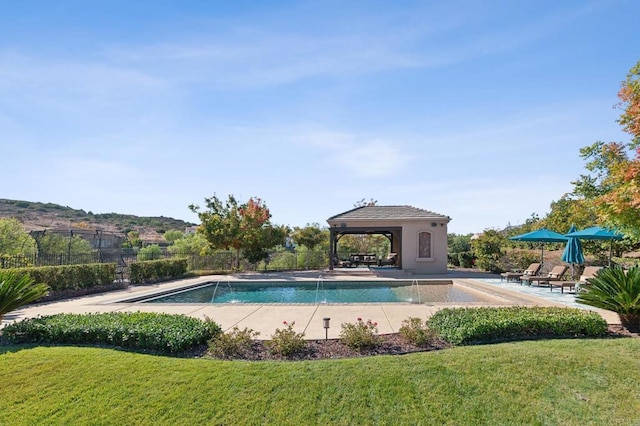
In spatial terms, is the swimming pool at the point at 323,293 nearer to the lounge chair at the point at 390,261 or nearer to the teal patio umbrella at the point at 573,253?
the teal patio umbrella at the point at 573,253

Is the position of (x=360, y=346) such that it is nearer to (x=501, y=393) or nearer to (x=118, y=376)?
(x=501, y=393)

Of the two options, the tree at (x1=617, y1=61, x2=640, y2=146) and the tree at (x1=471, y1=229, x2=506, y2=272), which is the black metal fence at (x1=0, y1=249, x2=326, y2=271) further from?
the tree at (x1=617, y1=61, x2=640, y2=146)

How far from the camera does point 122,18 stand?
953 cm

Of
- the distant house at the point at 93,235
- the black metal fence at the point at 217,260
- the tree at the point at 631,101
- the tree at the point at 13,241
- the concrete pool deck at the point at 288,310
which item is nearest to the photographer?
the tree at the point at 631,101

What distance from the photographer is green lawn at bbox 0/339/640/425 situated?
173 inches

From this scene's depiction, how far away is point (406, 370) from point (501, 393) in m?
1.17

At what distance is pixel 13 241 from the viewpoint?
65.5 ft

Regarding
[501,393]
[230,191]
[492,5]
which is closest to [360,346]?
[501,393]

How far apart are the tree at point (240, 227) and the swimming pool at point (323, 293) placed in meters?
3.86

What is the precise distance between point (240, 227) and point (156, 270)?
5001mm

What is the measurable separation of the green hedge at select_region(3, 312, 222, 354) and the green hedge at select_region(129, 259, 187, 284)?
10.6 meters

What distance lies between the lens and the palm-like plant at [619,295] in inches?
280

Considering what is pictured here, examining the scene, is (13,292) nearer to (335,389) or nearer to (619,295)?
(335,389)

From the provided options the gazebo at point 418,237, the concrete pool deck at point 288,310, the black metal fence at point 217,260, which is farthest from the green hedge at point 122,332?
the gazebo at point 418,237
